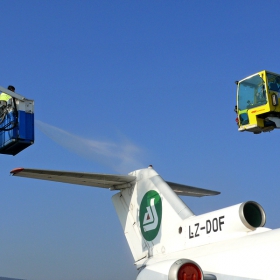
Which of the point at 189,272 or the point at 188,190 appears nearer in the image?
the point at 189,272

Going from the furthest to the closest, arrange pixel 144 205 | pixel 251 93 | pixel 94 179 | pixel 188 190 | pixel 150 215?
pixel 251 93
pixel 188 190
pixel 144 205
pixel 150 215
pixel 94 179

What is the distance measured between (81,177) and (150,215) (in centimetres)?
159

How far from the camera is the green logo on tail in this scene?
34.9 ft

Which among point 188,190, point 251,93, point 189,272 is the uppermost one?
point 251,93

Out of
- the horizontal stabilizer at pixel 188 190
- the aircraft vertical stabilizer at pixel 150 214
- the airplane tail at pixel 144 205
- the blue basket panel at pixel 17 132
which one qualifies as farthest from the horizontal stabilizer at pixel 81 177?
the horizontal stabilizer at pixel 188 190

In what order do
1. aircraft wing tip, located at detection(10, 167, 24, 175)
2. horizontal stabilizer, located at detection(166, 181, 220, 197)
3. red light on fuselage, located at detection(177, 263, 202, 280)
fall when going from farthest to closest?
horizontal stabilizer, located at detection(166, 181, 220, 197) → aircraft wing tip, located at detection(10, 167, 24, 175) → red light on fuselage, located at detection(177, 263, 202, 280)

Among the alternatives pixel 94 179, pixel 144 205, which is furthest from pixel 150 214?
pixel 94 179

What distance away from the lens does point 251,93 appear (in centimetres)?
1248

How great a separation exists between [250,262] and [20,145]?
5053 mm

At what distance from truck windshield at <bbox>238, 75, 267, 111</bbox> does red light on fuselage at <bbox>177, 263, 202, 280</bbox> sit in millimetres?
5238

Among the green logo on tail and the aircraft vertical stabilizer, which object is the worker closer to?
the aircraft vertical stabilizer

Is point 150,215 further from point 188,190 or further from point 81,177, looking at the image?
point 81,177

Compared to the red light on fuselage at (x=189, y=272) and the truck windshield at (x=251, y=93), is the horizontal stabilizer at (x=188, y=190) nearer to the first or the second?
the truck windshield at (x=251, y=93)

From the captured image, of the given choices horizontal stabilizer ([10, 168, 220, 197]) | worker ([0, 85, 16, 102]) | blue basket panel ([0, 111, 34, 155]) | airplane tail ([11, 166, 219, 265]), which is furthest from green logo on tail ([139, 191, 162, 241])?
worker ([0, 85, 16, 102])
